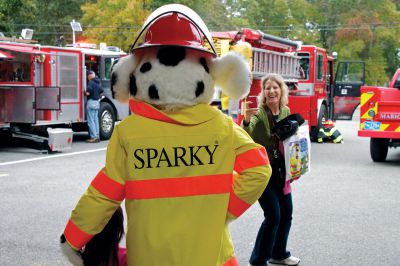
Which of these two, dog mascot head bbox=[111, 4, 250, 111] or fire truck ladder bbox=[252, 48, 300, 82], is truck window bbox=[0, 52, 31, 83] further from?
dog mascot head bbox=[111, 4, 250, 111]

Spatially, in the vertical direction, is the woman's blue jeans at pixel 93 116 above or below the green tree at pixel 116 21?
below

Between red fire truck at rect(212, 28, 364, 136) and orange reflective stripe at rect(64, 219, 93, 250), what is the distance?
26.3ft

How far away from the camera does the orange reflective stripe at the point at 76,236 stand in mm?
2609

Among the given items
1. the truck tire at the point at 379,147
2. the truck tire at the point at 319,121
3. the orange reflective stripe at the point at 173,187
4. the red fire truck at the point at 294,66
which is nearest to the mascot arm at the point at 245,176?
the orange reflective stripe at the point at 173,187

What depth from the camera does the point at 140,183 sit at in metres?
2.57

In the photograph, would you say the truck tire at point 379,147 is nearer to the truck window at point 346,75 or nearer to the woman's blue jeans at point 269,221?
the woman's blue jeans at point 269,221

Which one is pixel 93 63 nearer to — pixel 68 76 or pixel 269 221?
pixel 68 76

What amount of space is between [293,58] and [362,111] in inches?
125

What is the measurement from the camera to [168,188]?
256 cm

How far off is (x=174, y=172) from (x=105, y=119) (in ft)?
46.5

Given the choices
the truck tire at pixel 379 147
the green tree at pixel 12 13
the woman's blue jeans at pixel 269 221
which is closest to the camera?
the woman's blue jeans at pixel 269 221

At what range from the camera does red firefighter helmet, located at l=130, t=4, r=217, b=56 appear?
2697 mm

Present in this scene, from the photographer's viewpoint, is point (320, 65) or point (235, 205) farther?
point (320, 65)

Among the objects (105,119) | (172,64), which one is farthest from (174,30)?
(105,119)
